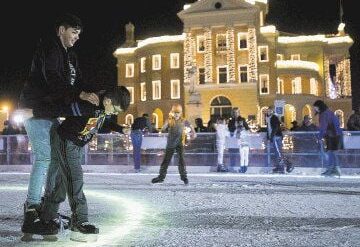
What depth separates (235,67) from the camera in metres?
49.3

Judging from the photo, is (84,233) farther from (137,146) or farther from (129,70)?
(129,70)

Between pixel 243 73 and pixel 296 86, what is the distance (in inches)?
293

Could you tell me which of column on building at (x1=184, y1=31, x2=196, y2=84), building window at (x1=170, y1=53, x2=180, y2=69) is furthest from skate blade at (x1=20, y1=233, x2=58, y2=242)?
building window at (x1=170, y1=53, x2=180, y2=69)

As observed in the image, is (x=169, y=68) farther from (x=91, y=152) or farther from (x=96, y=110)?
(x=96, y=110)

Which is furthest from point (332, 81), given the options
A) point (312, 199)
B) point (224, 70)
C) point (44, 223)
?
point (44, 223)

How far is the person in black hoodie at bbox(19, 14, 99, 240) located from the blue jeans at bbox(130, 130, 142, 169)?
10689mm

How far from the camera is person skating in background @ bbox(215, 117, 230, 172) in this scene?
48.2ft

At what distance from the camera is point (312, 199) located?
7.23 m

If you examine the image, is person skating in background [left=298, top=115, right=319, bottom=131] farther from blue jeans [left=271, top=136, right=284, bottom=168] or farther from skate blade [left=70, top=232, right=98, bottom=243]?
skate blade [left=70, top=232, right=98, bottom=243]

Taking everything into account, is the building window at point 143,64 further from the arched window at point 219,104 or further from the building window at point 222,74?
the arched window at point 219,104

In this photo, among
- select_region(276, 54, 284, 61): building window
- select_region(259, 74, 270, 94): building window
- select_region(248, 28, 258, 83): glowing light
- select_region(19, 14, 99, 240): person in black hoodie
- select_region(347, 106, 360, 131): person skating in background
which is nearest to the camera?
select_region(19, 14, 99, 240): person in black hoodie

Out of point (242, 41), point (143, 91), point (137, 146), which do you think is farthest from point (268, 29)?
point (137, 146)

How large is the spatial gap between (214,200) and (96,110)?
3.35m

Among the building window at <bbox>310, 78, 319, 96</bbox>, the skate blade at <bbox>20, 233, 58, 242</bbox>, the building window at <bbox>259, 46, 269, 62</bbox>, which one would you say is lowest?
the skate blade at <bbox>20, 233, 58, 242</bbox>
